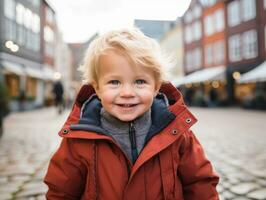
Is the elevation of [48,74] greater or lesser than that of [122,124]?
greater

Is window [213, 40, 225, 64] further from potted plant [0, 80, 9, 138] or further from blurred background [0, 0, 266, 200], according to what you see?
potted plant [0, 80, 9, 138]

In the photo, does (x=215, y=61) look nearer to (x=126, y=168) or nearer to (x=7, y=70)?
(x=7, y=70)

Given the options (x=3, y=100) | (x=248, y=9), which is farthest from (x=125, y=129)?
(x=248, y=9)

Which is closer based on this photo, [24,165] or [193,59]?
[24,165]

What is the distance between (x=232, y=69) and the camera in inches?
873

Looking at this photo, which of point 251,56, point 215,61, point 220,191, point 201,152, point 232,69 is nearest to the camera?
point 201,152

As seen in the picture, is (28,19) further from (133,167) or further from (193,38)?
(193,38)

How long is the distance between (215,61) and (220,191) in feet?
75.4

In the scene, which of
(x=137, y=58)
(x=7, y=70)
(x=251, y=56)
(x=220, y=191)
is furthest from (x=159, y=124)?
(x=251, y=56)

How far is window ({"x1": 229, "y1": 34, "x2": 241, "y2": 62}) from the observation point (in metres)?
21.5

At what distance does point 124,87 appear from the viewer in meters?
1.46

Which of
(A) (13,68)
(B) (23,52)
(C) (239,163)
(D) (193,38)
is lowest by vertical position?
(C) (239,163)

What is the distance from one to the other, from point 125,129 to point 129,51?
0.35 m

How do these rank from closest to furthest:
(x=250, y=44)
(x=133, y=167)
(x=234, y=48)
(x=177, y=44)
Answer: (x=133, y=167)
(x=250, y=44)
(x=234, y=48)
(x=177, y=44)
